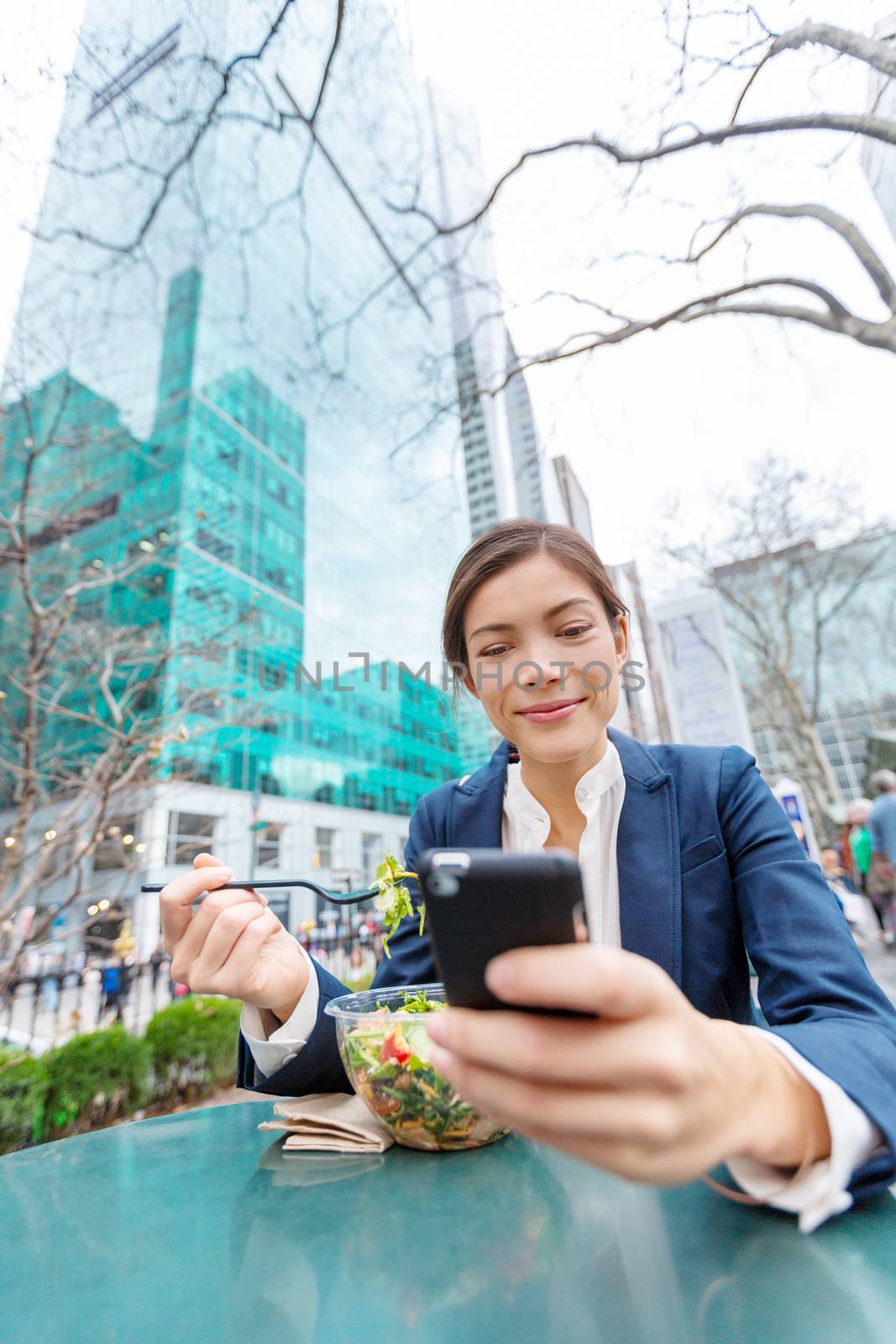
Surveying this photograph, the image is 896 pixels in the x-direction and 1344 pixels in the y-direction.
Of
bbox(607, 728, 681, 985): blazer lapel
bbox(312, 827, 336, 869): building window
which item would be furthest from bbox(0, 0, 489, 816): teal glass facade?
bbox(312, 827, 336, 869): building window

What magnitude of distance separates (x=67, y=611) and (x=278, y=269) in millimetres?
2738

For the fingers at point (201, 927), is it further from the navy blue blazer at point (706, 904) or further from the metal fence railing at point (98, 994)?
the metal fence railing at point (98, 994)

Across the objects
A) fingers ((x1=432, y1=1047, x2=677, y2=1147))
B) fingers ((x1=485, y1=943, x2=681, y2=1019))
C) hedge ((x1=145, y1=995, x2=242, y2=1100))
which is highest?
fingers ((x1=485, y1=943, x2=681, y2=1019))

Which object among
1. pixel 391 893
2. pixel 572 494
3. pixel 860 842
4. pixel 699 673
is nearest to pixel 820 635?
pixel 860 842

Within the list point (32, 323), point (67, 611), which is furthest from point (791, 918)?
point (32, 323)

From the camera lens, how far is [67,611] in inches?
95.2

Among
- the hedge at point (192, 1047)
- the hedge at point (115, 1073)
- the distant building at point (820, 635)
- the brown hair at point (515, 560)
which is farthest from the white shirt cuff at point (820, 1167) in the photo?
the distant building at point (820, 635)

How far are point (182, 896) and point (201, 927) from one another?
0.04 metres

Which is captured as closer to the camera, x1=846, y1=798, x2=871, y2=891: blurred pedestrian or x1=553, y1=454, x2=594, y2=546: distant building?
x1=553, y1=454, x2=594, y2=546: distant building

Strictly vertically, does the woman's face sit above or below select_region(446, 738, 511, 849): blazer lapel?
above

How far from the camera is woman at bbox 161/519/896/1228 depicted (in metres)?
0.23

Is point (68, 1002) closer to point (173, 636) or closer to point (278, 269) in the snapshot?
point (173, 636)

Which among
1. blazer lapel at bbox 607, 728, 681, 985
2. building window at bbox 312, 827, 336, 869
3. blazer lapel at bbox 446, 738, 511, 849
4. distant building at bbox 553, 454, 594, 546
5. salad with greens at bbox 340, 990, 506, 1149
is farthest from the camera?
building window at bbox 312, 827, 336, 869

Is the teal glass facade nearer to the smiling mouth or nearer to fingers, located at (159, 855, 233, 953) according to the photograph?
the smiling mouth
